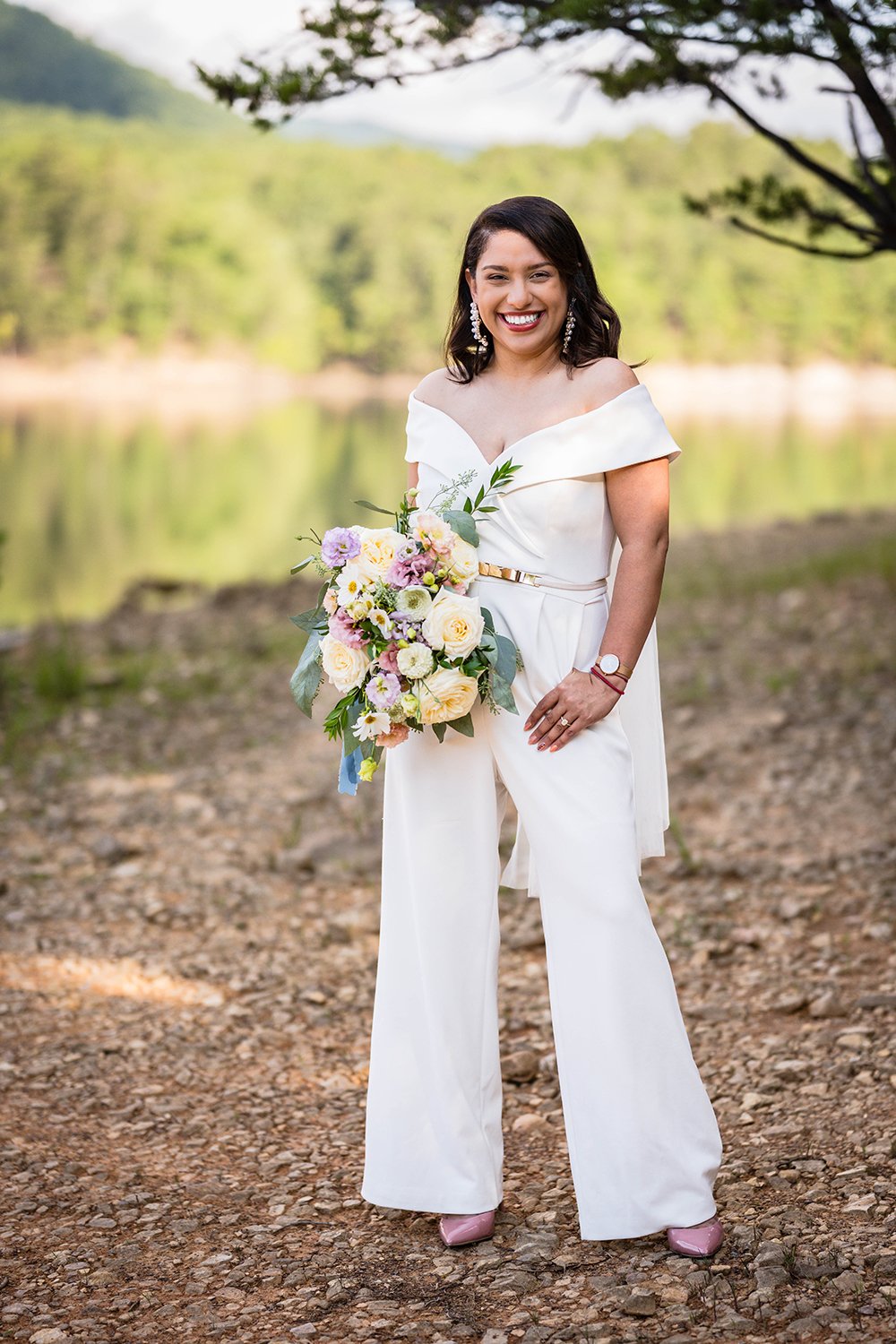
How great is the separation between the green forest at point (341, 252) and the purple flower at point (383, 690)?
205 ft

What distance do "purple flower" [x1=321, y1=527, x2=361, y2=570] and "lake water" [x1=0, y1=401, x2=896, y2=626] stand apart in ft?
28.7

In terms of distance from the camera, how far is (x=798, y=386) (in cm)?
8700

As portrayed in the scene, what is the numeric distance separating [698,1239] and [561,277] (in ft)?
6.97

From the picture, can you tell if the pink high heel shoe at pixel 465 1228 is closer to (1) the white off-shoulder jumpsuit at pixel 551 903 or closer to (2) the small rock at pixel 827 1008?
(1) the white off-shoulder jumpsuit at pixel 551 903

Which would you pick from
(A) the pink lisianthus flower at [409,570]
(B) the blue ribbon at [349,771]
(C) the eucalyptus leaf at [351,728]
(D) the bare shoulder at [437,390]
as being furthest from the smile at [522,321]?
(B) the blue ribbon at [349,771]

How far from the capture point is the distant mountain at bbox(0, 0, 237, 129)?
128 metres

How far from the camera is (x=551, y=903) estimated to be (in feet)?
9.39

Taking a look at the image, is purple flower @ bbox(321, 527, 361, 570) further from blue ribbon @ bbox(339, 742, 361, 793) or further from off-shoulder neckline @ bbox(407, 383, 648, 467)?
blue ribbon @ bbox(339, 742, 361, 793)

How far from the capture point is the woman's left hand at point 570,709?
110 inches

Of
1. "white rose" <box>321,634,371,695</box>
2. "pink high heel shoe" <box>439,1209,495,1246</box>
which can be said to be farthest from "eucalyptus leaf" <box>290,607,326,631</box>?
"pink high heel shoe" <box>439,1209,495,1246</box>

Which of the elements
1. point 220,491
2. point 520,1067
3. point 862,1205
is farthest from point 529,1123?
point 220,491

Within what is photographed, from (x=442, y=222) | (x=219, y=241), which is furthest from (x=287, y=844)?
(x=442, y=222)

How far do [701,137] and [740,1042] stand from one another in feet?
366

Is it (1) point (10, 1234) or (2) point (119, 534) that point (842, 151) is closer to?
(1) point (10, 1234)
